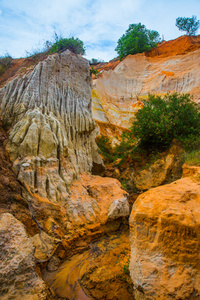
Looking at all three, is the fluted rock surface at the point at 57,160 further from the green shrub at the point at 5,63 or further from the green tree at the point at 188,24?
the green tree at the point at 188,24

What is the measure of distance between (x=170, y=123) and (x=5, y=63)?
1131 cm

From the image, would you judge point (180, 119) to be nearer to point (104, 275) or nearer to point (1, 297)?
point (104, 275)

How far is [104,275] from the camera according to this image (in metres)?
4.43

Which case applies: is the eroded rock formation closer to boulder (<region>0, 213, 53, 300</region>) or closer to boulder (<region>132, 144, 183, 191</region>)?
boulder (<region>0, 213, 53, 300</region>)

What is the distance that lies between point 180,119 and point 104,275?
30.3 ft

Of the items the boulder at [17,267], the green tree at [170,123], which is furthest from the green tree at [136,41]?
the boulder at [17,267]

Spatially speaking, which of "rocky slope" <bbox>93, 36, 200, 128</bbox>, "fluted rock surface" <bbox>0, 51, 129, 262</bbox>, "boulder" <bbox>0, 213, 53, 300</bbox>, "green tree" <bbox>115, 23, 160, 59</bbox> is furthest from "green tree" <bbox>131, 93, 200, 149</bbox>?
"green tree" <bbox>115, 23, 160, 59</bbox>

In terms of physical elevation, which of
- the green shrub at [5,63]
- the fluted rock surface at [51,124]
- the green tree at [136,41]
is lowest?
the fluted rock surface at [51,124]

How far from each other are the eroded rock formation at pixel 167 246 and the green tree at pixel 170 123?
7.25 metres

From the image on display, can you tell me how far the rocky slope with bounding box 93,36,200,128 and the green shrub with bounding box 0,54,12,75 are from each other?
28.7ft

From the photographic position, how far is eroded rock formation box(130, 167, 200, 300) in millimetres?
2842

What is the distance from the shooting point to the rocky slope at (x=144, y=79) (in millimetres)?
19062

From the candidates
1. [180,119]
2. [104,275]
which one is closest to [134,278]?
[104,275]

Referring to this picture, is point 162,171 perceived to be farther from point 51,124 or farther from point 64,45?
point 64,45
